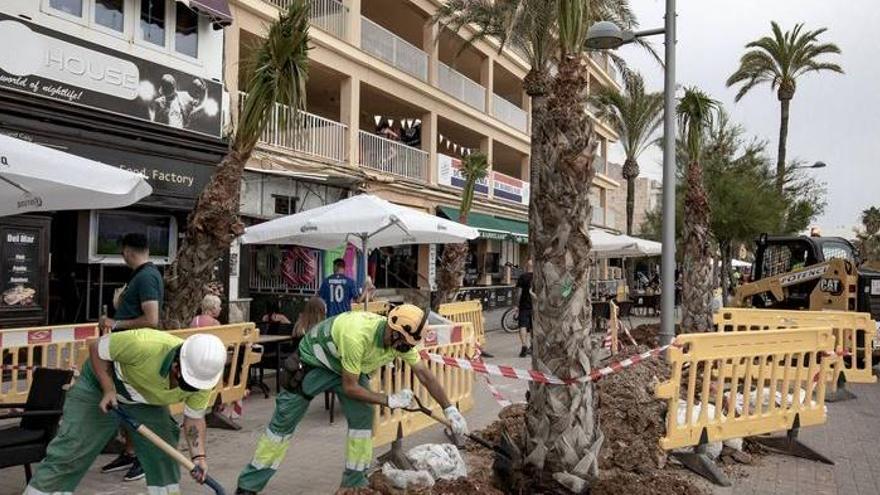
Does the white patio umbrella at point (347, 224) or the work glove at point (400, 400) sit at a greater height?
the white patio umbrella at point (347, 224)

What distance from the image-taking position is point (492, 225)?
71.1 ft

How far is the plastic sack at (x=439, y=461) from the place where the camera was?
4.97 m

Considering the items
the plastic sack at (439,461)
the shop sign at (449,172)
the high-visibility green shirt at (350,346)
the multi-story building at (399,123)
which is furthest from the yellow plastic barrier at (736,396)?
the shop sign at (449,172)

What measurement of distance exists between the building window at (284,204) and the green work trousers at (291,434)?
A: 10095 millimetres

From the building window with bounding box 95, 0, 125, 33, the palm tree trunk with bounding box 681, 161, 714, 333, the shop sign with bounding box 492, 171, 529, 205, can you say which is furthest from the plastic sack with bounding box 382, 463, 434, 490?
the shop sign with bounding box 492, 171, 529, 205

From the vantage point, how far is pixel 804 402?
638 cm

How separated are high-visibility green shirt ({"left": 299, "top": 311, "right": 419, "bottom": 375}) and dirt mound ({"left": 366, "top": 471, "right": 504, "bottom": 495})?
730mm

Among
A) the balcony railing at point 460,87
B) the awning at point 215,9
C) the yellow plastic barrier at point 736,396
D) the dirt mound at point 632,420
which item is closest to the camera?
the yellow plastic barrier at point 736,396

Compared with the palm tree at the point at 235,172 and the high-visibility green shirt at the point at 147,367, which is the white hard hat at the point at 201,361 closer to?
the high-visibility green shirt at the point at 147,367

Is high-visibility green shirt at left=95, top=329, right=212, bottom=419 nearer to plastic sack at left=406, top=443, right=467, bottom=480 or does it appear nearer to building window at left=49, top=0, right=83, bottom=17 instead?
plastic sack at left=406, top=443, right=467, bottom=480

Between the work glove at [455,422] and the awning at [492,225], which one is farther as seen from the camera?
the awning at [492,225]

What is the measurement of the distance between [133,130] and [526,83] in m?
9.47

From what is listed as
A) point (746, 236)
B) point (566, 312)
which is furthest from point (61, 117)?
point (746, 236)

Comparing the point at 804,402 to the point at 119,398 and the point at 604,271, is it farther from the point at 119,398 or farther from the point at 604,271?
the point at 604,271
